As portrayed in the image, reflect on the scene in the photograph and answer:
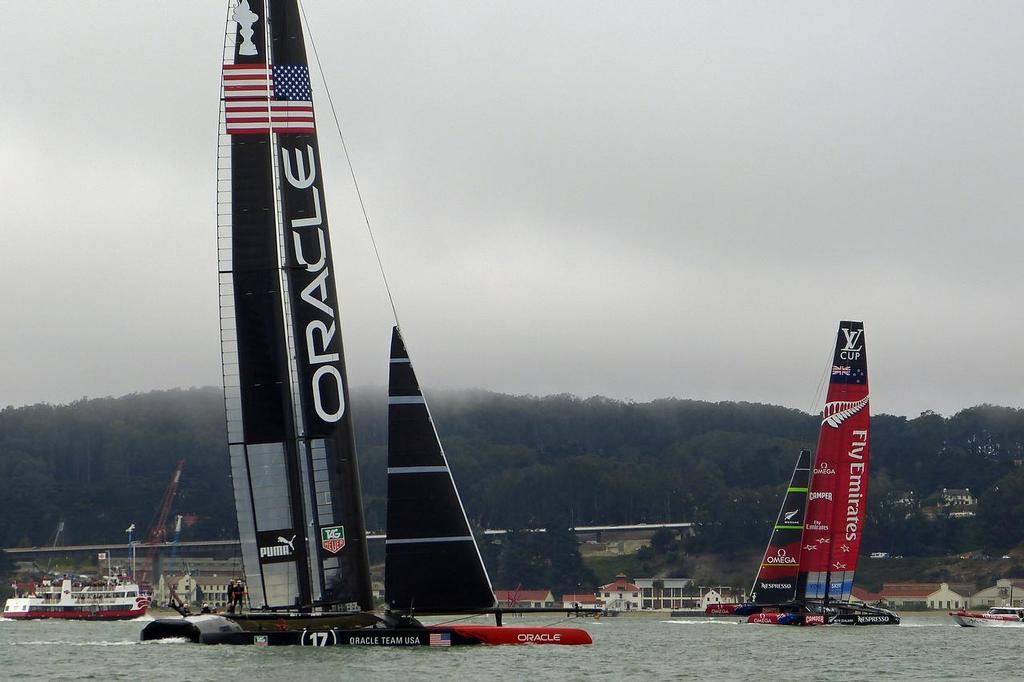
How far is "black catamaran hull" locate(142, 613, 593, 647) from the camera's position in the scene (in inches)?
1104

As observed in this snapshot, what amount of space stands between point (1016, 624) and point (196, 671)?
5364 cm

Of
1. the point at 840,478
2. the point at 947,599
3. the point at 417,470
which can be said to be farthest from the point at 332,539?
the point at 947,599

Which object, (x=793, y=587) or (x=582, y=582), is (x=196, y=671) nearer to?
(x=793, y=587)

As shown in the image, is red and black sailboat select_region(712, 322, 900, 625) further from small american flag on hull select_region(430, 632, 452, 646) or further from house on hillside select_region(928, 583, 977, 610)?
house on hillside select_region(928, 583, 977, 610)

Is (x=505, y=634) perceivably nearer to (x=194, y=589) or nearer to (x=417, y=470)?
(x=417, y=470)

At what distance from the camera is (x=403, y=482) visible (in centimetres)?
2941

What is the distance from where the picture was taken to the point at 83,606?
97750mm

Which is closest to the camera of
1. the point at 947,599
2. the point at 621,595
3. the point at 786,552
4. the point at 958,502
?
the point at 786,552

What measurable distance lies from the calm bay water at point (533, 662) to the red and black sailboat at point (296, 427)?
0.97 metres

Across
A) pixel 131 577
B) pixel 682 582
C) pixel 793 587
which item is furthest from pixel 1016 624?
pixel 131 577

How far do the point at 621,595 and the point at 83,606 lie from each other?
2183 inches

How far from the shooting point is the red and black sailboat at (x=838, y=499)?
56.1 m

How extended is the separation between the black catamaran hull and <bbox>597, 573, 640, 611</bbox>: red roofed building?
357 feet

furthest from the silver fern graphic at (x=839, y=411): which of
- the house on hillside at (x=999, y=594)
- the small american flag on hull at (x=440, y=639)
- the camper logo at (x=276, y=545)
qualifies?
the house on hillside at (x=999, y=594)
